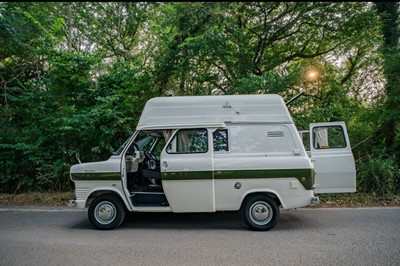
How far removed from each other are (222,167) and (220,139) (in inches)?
22.3

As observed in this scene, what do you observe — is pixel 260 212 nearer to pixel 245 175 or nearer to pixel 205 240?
pixel 245 175

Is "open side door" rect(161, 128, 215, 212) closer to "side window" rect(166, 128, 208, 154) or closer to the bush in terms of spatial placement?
"side window" rect(166, 128, 208, 154)

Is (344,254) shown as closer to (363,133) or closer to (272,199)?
(272,199)

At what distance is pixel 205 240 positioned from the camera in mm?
5062

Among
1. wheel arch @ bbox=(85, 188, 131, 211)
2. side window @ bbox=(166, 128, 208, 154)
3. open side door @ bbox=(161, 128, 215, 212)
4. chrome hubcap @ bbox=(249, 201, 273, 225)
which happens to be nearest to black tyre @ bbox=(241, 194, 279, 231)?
chrome hubcap @ bbox=(249, 201, 273, 225)

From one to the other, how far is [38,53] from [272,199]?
29.1ft

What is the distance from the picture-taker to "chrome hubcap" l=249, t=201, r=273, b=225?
5538mm

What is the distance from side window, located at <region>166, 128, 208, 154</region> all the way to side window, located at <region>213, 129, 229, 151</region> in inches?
7.6

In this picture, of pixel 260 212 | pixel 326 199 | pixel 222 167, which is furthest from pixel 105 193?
pixel 326 199

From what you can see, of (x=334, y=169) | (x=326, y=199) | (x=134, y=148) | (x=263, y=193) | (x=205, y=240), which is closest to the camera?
(x=205, y=240)

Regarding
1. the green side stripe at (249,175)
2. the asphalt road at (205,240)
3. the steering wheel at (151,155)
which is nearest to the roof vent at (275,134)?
the green side stripe at (249,175)

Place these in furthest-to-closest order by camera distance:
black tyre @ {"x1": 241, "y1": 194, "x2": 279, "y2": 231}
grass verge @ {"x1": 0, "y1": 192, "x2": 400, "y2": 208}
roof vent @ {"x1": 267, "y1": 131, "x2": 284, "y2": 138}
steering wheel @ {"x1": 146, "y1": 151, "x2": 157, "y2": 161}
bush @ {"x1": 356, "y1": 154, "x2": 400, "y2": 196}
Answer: bush @ {"x1": 356, "y1": 154, "x2": 400, "y2": 196} < grass verge @ {"x1": 0, "y1": 192, "x2": 400, "y2": 208} < steering wheel @ {"x1": 146, "y1": 151, "x2": 157, "y2": 161} < roof vent @ {"x1": 267, "y1": 131, "x2": 284, "y2": 138} < black tyre @ {"x1": 241, "y1": 194, "x2": 279, "y2": 231}

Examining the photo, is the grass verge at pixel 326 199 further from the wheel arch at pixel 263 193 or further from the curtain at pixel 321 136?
the wheel arch at pixel 263 193

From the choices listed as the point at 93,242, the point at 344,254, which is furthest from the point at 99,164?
the point at 344,254
